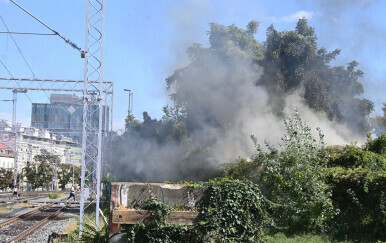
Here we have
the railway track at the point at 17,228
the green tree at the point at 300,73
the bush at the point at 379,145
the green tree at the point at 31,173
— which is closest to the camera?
the bush at the point at 379,145


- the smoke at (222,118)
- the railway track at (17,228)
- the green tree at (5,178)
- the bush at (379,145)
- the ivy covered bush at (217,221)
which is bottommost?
the railway track at (17,228)

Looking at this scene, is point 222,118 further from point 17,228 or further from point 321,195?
point 321,195

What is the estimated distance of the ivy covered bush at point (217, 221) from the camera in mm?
5730

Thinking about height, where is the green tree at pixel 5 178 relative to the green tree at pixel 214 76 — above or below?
below

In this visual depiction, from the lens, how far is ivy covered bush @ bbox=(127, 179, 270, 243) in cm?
573

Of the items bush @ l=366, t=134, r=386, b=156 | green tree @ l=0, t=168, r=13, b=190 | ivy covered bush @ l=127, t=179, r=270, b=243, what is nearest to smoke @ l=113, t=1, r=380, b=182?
bush @ l=366, t=134, r=386, b=156

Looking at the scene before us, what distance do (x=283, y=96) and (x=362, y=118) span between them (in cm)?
662

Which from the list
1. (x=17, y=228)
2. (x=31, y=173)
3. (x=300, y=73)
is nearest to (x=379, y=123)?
(x=300, y=73)

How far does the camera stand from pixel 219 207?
5.89 meters

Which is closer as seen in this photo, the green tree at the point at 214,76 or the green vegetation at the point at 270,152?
the green vegetation at the point at 270,152

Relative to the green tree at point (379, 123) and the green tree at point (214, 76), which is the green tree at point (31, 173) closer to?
the green tree at point (214, 76)

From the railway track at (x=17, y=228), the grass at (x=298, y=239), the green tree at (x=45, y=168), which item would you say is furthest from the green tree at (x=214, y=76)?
the green tree at (x=45, y=168)

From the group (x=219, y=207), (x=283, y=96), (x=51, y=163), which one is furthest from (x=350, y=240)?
(x=51, y=163)

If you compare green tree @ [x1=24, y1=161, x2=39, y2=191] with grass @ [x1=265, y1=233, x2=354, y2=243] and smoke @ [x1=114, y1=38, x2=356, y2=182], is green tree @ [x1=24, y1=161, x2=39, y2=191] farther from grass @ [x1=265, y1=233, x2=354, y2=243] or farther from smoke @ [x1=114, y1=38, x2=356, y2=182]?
grass @ [x1=265, y1=233, x2=354, y2=243]
